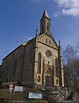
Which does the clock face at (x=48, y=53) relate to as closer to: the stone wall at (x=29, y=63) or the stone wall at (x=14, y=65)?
the stone wall at (x=29, y=63)

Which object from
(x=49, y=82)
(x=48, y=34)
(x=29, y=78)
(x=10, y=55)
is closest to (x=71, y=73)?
(x=49, y=82)

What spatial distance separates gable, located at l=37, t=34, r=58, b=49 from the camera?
42156 mm

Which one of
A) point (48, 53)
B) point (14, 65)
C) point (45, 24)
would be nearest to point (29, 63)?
point (48, 53)

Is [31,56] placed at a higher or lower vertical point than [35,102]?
higher

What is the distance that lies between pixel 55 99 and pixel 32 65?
44.4 feet

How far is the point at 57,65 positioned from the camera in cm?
4409

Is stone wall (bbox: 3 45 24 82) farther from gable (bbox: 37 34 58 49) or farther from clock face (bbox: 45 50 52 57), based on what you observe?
clock face (bbox: 45 50 52 57)

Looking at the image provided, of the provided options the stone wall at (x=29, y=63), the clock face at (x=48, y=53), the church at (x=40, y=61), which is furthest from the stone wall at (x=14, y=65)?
the clock face at (x=48, y=53)

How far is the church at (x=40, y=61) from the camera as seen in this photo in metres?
36.8

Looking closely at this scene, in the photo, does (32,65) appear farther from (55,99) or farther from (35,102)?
(35,102)

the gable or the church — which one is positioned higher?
the gable

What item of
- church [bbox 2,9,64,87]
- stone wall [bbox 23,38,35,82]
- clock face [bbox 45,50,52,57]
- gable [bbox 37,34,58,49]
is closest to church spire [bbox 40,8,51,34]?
church [bbox 2,9,64,87]

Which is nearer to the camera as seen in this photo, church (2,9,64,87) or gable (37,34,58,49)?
church (2,9,64,87)

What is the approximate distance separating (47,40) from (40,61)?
29.4ft
